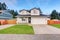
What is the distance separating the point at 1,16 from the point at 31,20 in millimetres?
13639

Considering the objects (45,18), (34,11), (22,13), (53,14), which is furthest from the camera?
(53,14)

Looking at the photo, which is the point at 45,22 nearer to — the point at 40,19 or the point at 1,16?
the point at 40,19

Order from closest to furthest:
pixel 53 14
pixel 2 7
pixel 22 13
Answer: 1. pixel 22 13
2. pixel 53 14
3. pixel 2 7

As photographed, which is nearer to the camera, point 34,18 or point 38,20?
point 38,20

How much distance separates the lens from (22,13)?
53625 millimetres

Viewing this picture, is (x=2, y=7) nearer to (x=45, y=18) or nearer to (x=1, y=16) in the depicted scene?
(x=1, y=16)

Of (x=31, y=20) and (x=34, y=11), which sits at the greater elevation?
(x=34, y=11)

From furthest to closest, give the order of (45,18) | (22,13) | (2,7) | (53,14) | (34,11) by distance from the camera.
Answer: (2,7) < (53,14) < (22,13) < (34,11) < (45,18)

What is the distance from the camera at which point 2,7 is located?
92812 millimetres

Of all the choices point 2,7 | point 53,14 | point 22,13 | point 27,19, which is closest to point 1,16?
point 22,13

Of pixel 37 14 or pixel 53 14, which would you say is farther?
pixel 53 14

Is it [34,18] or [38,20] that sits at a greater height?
[34,18]

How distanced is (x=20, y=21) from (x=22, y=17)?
1605 mm

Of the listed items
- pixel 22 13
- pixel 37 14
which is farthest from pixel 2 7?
pixel 37 14
